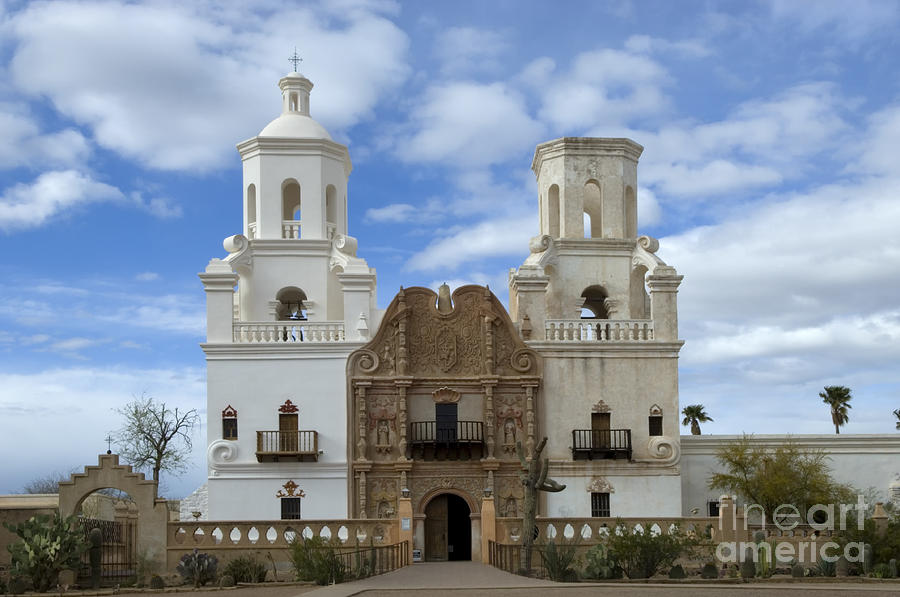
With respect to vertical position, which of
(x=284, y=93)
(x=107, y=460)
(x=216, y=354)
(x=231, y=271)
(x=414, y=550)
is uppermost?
(x=284, y=93)

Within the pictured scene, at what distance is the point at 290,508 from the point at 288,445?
2.08 m

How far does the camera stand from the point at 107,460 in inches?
1251

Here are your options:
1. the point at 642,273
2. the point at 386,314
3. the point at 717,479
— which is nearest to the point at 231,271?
the point at 386,314

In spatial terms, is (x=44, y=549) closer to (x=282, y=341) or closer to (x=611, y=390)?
(x=282, y=341)

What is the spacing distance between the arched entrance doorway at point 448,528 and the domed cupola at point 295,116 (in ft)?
45.8

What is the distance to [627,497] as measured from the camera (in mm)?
38125

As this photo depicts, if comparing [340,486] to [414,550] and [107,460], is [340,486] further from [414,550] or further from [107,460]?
[107,460]

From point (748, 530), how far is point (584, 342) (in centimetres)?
916

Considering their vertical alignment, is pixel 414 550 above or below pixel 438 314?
below

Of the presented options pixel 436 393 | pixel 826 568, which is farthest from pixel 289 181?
pixel 826 568

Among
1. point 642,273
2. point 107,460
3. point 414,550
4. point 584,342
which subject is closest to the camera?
point 107,460

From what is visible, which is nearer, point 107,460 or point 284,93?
point 107,460

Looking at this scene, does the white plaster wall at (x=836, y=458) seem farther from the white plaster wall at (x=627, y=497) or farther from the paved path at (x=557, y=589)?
the paved path at (x=557, y=589)

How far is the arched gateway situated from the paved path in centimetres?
1036
